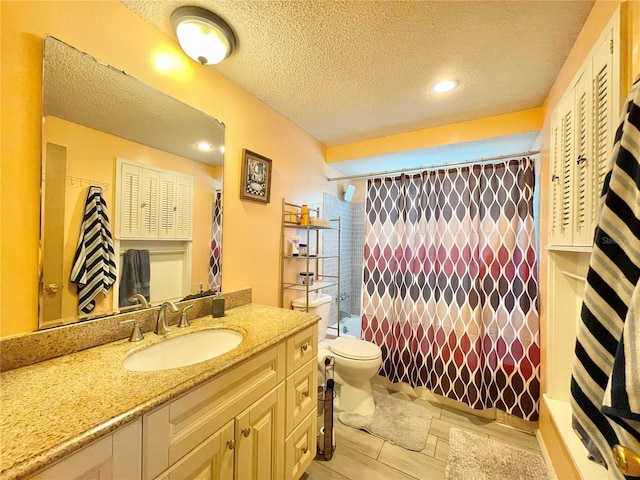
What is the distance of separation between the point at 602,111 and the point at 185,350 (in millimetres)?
1942

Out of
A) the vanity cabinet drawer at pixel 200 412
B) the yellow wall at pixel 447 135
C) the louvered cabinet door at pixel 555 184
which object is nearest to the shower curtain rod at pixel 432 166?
the yellow wall at pixel 447 135

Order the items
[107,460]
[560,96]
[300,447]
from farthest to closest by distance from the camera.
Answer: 1. [560,96]
2. [300,447]
3. [107,460]

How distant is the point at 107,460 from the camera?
0.60 m

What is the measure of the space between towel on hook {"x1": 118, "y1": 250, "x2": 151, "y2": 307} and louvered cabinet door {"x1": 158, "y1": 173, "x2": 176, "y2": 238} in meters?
0.14

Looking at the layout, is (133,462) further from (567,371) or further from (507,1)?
(507,1)

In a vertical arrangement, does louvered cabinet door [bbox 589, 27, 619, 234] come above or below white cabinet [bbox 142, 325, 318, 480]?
above

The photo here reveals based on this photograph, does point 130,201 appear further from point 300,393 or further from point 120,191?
point 300,393

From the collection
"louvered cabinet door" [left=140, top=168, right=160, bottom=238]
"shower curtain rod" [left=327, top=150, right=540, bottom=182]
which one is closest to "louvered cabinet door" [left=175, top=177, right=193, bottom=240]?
"louvered cabinet door" [left=140, top=168, right=160, bottom=238]

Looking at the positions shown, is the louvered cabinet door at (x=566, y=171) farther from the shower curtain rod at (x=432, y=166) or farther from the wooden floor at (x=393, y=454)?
the wooden floor at (x=393, y=454)

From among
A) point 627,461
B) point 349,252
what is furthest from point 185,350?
point 349,252

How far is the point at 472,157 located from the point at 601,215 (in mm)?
1965

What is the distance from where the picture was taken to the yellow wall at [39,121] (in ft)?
2.70

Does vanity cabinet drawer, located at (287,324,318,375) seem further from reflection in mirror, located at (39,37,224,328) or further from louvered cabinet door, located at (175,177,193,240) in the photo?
louvered cabinet door, located at (175,177,193,240)

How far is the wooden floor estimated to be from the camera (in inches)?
57.0
